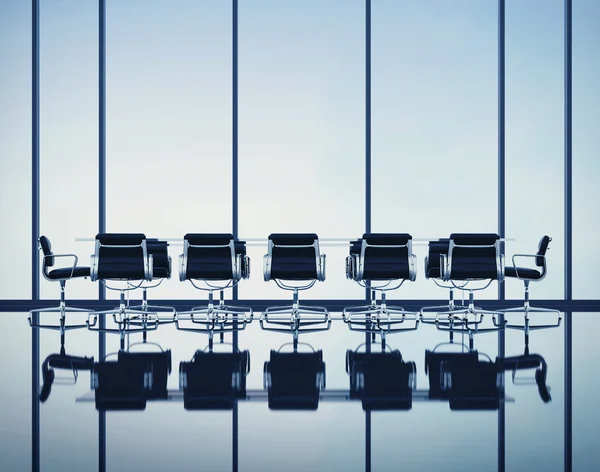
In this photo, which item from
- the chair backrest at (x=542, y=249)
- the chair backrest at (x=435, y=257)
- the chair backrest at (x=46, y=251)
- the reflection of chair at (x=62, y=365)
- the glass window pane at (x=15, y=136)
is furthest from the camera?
the glass window pane at (x=15, y=136)

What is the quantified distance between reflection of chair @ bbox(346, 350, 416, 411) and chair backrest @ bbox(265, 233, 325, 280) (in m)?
1.38

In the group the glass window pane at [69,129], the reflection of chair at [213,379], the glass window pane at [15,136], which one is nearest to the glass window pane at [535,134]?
the reflection of chair at [213,379]

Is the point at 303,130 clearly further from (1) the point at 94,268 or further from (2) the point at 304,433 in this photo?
(2) the point at 304,433

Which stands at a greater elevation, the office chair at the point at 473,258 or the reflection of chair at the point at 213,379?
the office chair at the point at 473,258

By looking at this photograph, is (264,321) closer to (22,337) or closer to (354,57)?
(22,337)

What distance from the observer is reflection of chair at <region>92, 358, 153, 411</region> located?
3359mm

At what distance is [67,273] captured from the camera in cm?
641

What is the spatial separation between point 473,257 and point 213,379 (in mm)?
3247

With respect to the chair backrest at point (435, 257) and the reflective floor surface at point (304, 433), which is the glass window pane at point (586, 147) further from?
the reflective floor surface at point (304, 433)

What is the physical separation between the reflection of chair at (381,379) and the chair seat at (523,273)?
2.19m

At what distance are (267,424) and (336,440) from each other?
39 cm

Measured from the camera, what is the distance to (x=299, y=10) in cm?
812

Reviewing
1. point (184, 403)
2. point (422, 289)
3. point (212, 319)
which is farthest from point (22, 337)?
point (422, 289)

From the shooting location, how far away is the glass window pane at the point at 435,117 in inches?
315
